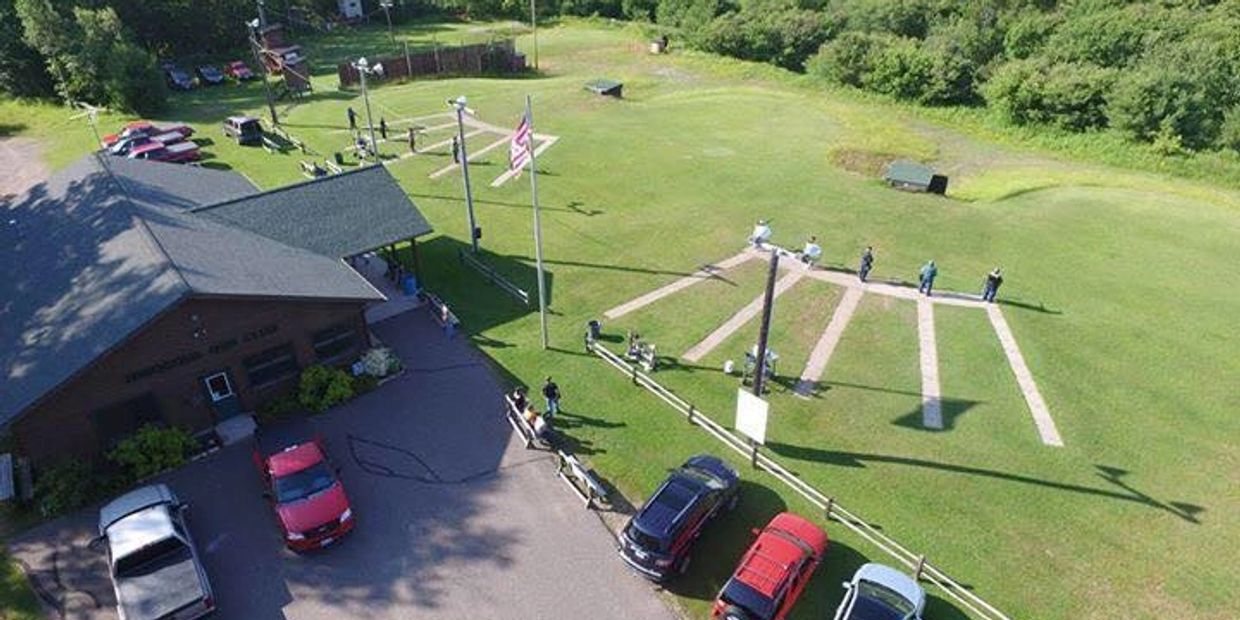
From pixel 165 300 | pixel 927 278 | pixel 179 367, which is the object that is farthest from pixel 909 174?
pixel 179 367

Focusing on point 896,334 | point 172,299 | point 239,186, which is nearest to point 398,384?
point 172,299

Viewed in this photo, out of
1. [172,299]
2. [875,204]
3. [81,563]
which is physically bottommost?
[81,563]

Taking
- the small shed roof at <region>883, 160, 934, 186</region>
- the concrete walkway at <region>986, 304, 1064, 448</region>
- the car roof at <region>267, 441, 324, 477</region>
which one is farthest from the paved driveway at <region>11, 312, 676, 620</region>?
the small shed roof at <region>883, 160, 934, 186</region>

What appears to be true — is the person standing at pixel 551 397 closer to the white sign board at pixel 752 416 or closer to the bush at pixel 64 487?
the white sign board at pixel 752 416

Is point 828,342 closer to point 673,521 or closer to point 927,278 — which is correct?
point 927,278

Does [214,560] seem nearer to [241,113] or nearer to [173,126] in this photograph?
[173,126]

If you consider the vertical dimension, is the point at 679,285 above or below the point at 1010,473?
above
